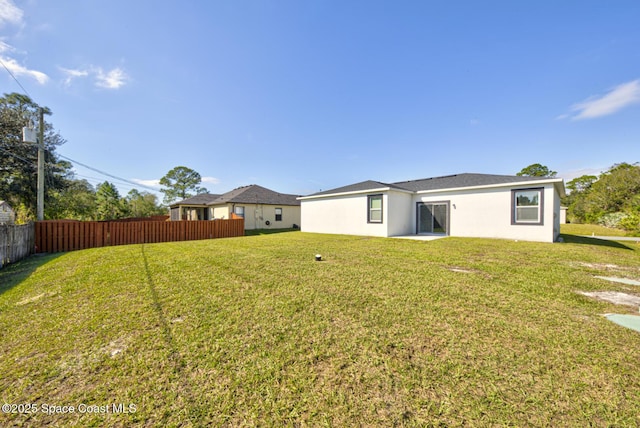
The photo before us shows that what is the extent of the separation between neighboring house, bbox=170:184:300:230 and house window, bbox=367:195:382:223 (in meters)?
8.87

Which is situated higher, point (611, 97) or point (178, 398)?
point (611, 97)

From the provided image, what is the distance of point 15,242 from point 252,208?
13.1 meters

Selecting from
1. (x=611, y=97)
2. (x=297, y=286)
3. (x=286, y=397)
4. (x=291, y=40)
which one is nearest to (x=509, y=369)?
(x=286, y=397)

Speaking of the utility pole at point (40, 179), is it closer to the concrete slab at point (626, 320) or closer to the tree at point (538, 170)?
the concrete slab at point (626, 320)

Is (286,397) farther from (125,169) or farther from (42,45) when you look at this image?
(125,169)

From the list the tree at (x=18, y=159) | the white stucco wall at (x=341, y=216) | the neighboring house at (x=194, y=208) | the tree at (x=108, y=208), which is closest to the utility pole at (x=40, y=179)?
the tree at (x=18, y=159)

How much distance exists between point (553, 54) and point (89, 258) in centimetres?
1835

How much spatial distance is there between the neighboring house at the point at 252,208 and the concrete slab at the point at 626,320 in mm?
17300

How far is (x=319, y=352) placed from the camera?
219 centimetres

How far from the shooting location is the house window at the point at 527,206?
9422 millimetres

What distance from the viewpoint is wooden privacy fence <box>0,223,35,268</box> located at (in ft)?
19.2

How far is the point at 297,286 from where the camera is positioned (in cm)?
403

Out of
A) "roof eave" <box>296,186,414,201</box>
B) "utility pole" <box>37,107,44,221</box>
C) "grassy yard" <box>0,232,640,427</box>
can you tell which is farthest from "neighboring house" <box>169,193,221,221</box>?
"grassy yard" <box>0,232,640,427</box>

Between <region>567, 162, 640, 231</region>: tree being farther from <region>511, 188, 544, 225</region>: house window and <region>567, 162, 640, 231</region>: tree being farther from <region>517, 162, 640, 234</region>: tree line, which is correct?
<region>511, 188, 544, 225</region>: house window
